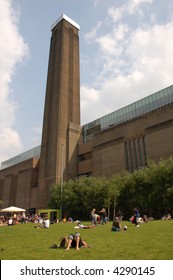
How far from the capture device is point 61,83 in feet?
243

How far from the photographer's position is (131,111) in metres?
66.2

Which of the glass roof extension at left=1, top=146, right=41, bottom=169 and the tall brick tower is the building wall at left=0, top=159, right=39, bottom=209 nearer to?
the glass roof extension at left=1, top=146, right=41, bottom=169

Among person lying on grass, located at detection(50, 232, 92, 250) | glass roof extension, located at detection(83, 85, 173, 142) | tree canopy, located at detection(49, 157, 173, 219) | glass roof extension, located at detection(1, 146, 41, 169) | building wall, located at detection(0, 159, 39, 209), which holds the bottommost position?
person lying on grass, located at detection(50, 232, 92, 250)

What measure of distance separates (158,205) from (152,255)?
29.7 meters

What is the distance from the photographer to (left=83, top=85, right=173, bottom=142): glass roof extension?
196 feet

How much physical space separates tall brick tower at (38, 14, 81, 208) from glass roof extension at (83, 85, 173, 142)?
341 centimetres

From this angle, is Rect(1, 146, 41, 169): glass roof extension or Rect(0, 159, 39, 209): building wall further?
Rect(1, 146, 41, 169): glass roof extension

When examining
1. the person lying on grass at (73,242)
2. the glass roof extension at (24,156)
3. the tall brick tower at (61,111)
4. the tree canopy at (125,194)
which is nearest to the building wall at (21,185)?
the glass roof extension at (24,156)

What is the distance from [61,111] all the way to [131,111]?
59.0 feet

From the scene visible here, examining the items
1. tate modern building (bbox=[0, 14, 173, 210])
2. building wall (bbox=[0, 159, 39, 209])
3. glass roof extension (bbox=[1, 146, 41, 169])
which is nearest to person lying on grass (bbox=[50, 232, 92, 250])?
tate modern building (bbox=[0, 14, 173, 210])

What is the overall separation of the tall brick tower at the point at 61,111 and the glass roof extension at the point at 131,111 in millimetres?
3408

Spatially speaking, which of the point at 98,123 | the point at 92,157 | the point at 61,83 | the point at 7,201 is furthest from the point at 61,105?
the point at 7,201

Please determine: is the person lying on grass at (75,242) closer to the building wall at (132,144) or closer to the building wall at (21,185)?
the building wall at (132,144)

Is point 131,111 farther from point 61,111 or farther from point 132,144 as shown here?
point 61,111
